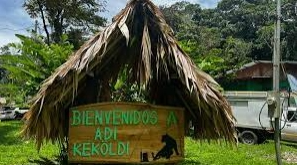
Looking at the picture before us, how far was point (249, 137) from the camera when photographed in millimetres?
20312

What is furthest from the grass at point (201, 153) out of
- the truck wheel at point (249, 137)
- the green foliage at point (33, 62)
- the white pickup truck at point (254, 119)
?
the green foliage at point (33, 62)

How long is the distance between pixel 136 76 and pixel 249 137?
15958 millimetres

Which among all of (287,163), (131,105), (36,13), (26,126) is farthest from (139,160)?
(36,13)

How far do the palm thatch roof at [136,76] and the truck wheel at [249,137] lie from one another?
51.0 feet

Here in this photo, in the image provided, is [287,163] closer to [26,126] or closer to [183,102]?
[183,102]

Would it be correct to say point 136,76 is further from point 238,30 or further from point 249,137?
point 238,30

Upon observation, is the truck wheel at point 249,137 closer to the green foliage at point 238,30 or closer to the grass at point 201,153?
the grass at point 201,153

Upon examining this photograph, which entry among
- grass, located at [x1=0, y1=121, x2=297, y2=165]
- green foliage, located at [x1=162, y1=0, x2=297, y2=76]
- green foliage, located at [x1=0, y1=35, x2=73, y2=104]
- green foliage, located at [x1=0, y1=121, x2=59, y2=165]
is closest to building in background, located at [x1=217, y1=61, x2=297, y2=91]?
green foliage, located at [x1=162, y1=0, x2=297, y2=76]

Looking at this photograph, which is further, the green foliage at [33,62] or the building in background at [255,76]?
the building in background at [255,76]

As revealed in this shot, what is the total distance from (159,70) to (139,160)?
Result: 0.96 metres

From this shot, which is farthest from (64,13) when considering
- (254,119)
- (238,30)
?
(238,30)

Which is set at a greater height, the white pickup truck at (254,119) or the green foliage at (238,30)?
the green foliage at (238,30)

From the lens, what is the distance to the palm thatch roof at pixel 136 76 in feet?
15.5

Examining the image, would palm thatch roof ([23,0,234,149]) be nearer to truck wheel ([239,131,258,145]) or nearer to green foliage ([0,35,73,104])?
green foliage ([0,35,73,104])
